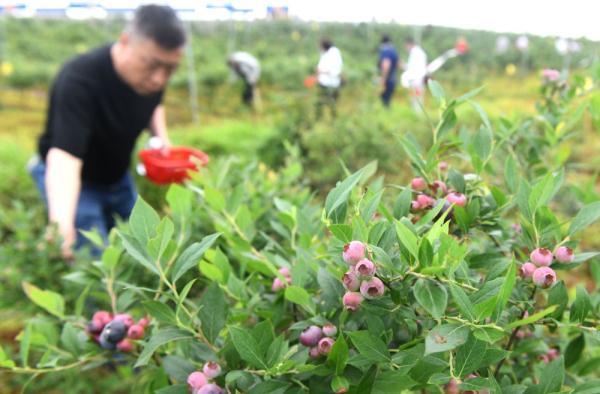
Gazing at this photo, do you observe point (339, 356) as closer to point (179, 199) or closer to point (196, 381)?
point (196, 381)

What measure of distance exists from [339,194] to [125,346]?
15.3 inches

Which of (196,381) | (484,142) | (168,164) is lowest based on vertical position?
(168,164)

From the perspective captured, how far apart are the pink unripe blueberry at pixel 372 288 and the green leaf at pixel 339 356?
0.07 meters

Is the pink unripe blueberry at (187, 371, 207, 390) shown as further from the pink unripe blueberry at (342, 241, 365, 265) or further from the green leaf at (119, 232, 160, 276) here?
the pink unripe blueberry at (342, 241, 365, 265)

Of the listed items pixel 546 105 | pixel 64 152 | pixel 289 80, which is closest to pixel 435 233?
pixel 546 105

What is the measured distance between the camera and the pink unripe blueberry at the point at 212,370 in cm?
51

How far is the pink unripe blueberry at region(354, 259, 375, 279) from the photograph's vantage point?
40 cm

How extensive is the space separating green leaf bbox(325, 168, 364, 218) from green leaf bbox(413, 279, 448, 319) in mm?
92

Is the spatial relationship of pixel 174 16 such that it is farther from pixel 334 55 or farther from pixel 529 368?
pixel 334 55

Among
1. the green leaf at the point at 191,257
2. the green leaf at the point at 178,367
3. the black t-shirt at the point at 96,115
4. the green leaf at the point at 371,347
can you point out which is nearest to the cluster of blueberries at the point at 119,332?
the green leaf at the point at 178,367

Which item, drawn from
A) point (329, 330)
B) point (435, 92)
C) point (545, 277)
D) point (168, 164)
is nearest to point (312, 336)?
point (329, 330)

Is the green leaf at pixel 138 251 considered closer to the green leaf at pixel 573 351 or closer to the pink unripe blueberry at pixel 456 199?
the pink unripe blueberry at pixel 456 199

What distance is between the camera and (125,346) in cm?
67

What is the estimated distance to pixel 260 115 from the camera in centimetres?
912
